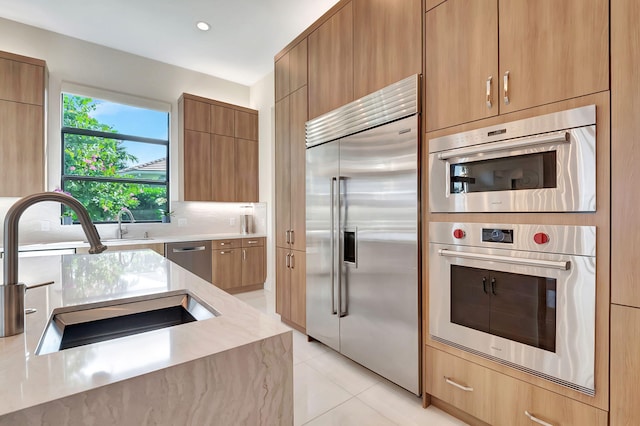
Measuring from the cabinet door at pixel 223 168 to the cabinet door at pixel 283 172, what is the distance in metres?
1.63

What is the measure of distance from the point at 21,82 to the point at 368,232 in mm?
4028

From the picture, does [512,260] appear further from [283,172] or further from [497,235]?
[283,172]

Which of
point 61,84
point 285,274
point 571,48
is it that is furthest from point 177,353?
point 61,84

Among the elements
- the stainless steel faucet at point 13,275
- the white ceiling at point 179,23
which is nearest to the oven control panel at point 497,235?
the stainless steel faucet at point 13,275

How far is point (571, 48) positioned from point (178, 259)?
4205mm

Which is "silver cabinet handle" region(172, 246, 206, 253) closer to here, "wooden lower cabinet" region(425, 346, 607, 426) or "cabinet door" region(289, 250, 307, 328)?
"cabinet door" region(289, 250, 307, 328)

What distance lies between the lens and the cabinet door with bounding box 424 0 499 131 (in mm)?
1613

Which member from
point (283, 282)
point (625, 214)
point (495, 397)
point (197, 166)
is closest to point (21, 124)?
point (197, 166)

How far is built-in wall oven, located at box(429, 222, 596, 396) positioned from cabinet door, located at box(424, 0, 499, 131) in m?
0.65

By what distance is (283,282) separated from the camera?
10.7ft

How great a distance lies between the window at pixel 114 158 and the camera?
3.91 metres

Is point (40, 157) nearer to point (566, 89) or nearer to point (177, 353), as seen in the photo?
point (177, 353)

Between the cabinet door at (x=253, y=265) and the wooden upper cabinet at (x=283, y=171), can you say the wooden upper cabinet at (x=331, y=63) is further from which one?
the cabinet door at (x=253, y=265)

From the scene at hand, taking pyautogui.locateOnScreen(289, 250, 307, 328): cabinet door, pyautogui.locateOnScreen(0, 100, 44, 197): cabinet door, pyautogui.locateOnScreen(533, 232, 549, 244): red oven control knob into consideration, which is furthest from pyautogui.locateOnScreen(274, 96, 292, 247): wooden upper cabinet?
pyautogui.locateOnScreen(0, 100, 44, 197): cabinet door
